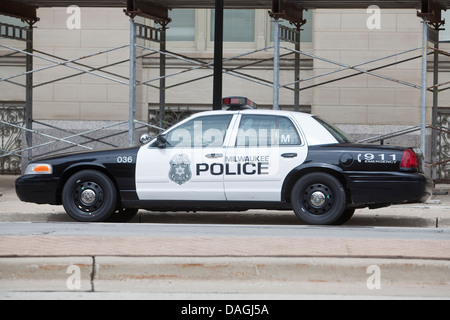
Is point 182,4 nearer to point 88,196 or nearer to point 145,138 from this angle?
point 145,138

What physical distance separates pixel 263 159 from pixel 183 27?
10.3 metres

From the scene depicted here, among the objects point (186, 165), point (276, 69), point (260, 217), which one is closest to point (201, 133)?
point (186, 165)

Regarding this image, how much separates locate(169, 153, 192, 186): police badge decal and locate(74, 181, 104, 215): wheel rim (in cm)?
99

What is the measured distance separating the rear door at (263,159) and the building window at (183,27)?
9811 mm

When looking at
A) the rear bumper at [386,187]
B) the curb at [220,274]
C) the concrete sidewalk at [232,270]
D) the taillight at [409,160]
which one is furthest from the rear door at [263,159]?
the curb at [220,274]

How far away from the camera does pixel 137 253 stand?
862cm

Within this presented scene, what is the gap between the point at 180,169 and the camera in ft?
40.6

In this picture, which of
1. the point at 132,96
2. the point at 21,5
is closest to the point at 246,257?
the point at 132,96

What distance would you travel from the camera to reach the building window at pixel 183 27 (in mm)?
21891

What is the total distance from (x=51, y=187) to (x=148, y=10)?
5.55m

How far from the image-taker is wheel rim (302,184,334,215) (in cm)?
1210

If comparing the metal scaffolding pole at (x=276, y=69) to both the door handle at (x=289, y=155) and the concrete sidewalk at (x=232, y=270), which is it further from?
the concrete sidewalk at (x=232, y=270)

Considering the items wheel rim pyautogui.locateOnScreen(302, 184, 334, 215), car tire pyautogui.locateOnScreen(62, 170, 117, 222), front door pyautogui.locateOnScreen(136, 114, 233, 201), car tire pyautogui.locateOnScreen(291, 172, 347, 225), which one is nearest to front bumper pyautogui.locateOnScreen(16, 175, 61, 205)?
car tire pyautogui.locateOnScreen(62, 170, 117, 222)

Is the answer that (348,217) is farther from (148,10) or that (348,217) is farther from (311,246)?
(148,10)
